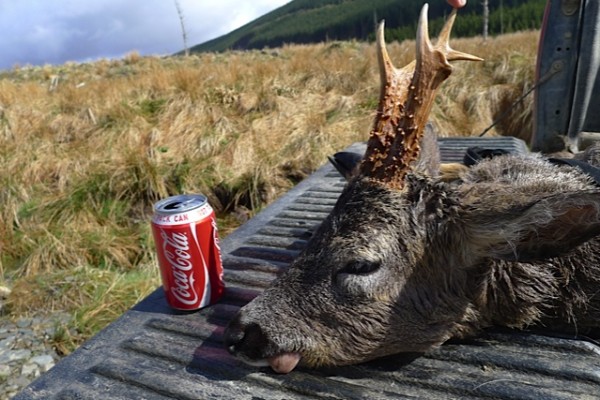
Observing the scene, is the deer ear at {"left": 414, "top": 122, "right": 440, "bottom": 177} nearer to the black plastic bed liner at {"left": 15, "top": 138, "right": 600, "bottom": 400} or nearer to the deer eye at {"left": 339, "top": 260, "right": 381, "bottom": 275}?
the deer eye at {"left": 339, "top": 260, "right": 381, "bottom": 275}

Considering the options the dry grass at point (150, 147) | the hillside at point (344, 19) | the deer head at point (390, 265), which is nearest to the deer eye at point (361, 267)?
the deer head at point (390, 265)

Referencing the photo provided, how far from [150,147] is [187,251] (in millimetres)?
6474

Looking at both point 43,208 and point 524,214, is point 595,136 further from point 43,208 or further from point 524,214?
point 43,208

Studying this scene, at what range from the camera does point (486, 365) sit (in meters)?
2.14

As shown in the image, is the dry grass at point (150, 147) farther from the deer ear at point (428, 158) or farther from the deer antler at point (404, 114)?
the deer antler at point (404, 114)

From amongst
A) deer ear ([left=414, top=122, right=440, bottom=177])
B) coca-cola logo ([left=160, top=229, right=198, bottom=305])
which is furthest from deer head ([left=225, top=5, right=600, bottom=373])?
coca-cola logo ([left=160, top=229, right=198, bottom=305])

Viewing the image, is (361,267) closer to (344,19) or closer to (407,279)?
(407,279)

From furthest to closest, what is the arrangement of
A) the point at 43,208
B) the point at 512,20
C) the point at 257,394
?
the point at 512,20 → the point at 43,208 → the point at 257,394

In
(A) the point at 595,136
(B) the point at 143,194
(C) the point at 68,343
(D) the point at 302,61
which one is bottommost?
(C) the point at 68,343

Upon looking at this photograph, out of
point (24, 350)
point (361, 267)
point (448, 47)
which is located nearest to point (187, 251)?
point (361, 267)

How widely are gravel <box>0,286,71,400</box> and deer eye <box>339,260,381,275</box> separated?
3104 mm

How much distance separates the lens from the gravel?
159 inches

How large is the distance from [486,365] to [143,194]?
6004 millimetres

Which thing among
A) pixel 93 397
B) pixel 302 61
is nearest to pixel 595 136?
pixel 93 397
